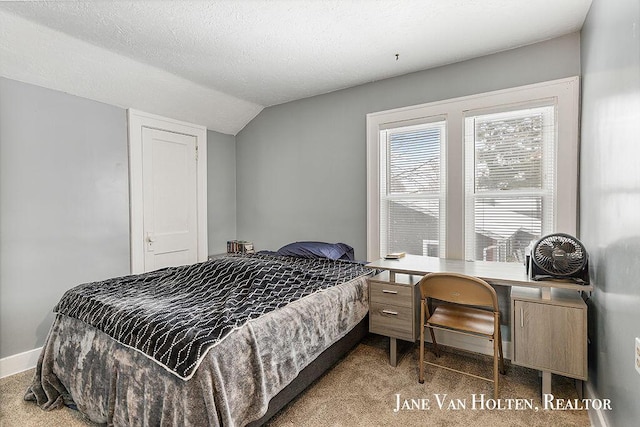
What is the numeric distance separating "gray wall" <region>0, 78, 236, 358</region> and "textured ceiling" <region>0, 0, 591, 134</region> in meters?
0.22

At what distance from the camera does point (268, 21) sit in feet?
7.11

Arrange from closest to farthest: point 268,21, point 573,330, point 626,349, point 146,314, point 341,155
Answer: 1. point 626,349
2. point 146,314
3. point 573,330
4. point 268,21
5. point 341,155

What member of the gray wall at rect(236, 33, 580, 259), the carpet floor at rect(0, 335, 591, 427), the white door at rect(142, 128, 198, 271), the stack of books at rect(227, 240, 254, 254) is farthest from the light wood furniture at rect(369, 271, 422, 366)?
the white door at rect(142, 128, 198, 271)

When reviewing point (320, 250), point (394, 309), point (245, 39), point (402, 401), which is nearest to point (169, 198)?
point (320, 250)

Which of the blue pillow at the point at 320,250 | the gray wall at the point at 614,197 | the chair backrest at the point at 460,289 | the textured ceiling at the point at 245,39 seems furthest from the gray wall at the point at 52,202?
the gray wall at the point at 614,197

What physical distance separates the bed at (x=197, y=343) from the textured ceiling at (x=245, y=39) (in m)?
1.72

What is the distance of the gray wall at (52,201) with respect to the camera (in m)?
2.41

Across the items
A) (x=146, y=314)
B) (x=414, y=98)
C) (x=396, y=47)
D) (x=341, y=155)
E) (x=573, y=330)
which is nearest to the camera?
(x=146, y=314)

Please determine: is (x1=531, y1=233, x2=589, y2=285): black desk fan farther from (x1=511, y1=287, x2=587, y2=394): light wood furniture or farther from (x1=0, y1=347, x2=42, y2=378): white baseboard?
(x1=0, y1=347, x2=42, y2=378): white baseboard

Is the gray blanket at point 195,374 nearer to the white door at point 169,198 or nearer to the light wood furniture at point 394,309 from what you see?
the light wood furniture at point 394,309

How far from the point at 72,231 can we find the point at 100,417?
169 centimetres

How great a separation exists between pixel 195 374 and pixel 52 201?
7.43ft

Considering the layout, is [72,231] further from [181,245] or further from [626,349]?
[626,349]

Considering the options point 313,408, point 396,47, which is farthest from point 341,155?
point 313,408
